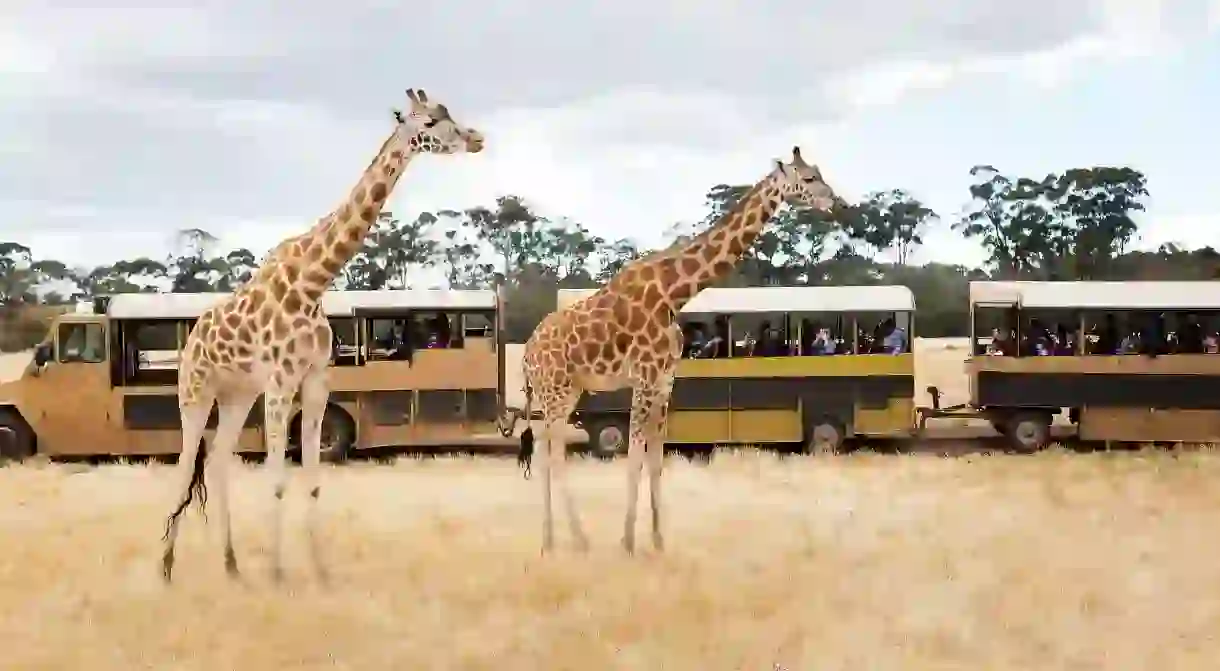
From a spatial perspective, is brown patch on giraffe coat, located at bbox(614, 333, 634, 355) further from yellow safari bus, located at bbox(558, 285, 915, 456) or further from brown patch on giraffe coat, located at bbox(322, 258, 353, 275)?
yellow safari bus, located at bbox(558, 285, 915, 456)

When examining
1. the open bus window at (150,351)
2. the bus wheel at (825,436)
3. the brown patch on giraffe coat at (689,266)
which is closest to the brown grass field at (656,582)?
the brown patch on giraffe coat at (689,266)

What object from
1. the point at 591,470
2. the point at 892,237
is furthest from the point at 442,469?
the point at 892,237

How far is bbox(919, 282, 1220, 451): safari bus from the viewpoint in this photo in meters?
14.8

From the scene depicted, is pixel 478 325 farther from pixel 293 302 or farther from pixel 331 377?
pixel 293 302

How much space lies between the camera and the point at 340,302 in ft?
49.3

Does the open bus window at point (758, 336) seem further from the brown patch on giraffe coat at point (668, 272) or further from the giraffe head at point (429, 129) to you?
the giraffe head at point (429, 129)

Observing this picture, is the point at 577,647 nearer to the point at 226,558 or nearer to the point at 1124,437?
the point at 226,558

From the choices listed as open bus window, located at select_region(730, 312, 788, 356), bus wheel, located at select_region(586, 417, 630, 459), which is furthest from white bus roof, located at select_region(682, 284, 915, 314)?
bus wheel, located at select_region(586, 417, 630, 459)

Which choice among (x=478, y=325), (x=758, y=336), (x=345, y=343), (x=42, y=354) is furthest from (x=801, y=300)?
(x=42, y=354)

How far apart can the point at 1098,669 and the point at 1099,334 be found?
10175 mm

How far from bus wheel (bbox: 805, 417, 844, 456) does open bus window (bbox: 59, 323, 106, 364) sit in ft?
30.8

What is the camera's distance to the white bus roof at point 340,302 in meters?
14.6

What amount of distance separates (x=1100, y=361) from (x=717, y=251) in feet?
27.4

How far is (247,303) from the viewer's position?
25.6 ft
